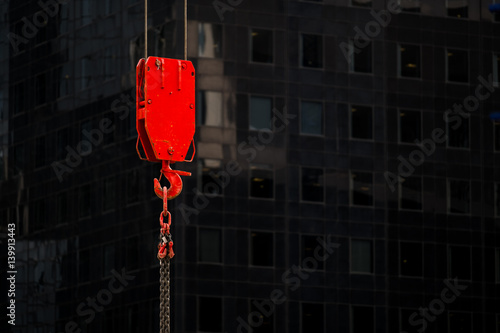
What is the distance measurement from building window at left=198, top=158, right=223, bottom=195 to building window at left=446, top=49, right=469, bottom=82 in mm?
18402

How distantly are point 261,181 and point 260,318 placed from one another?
330 inches

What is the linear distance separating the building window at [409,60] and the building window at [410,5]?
2.34m

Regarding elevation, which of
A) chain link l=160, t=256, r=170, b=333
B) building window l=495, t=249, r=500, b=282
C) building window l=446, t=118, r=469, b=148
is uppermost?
building window l=446, t=118, r=469, b=148

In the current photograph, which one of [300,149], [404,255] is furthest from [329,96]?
[404,255]

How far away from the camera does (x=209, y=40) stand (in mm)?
102500

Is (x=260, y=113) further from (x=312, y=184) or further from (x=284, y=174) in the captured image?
(x=312, y=184)

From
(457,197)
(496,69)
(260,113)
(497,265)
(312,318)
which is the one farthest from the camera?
(496,69)

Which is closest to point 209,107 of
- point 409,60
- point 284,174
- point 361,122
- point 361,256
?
point 284,174

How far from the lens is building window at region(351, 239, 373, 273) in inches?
4126

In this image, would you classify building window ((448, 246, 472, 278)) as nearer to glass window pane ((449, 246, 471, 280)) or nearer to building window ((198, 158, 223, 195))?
glass window pane ((449, 246, 471, 280))

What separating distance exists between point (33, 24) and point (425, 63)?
27.7 metres

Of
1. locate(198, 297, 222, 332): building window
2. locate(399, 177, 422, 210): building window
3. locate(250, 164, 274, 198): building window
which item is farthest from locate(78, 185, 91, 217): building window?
locate(399, 177, 422, 210): building window

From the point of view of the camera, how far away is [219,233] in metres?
101

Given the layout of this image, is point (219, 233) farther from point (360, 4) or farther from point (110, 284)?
point (360, 4)
